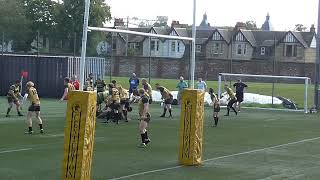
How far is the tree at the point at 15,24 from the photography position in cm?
6353

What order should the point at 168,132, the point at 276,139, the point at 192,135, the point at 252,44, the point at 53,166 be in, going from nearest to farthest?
1. the point at 53,166
2. the point at 192,135
3. the point at 276,139
4. the point at 168,132
5. the point at 252,44

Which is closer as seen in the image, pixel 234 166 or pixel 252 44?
pixel 234 166

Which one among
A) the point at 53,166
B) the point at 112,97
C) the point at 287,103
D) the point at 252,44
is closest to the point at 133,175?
the point at 53,166

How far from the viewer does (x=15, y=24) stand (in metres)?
65.3

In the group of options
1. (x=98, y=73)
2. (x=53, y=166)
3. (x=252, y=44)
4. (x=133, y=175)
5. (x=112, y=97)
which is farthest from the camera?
(x=252, y=44)

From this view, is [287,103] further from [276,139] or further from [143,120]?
[143,120]

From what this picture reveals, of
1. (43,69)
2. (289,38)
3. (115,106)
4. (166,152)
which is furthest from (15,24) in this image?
(166,152)

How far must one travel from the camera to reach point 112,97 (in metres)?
25.6

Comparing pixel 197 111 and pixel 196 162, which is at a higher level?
pixel 197 111

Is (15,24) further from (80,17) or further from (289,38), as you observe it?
(289,38)

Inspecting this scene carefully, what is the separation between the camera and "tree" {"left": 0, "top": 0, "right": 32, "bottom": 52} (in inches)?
2501

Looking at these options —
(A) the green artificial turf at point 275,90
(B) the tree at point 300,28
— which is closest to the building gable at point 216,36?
(B) the tree at point 300,28

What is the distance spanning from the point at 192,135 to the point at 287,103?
989 inches

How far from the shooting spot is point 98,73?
144ft
